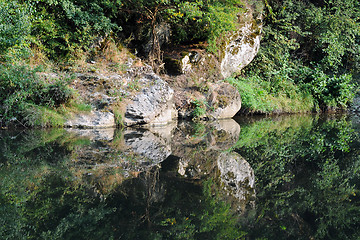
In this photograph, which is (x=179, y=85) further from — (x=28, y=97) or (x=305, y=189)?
(x=305, y=189)

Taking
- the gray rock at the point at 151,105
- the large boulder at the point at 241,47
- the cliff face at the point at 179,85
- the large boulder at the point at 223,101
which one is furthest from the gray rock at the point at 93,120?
the large boulder at the point at 241,47

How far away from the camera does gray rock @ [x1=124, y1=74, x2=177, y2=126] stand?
8.07 meters

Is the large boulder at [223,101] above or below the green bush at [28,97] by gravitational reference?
below

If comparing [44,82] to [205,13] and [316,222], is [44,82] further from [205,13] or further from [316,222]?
[316,222]

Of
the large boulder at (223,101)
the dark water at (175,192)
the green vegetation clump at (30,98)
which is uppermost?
the dark water at (175,192)

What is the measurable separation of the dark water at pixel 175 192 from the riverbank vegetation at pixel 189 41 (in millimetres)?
2799

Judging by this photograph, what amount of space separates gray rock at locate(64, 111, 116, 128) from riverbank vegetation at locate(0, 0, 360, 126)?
463mm

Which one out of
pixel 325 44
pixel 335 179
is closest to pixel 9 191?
pixel 335 179

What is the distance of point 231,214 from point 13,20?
22.7 ft

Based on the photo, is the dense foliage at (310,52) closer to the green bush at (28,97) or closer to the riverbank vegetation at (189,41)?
the riverbank vegetation at (189,41)

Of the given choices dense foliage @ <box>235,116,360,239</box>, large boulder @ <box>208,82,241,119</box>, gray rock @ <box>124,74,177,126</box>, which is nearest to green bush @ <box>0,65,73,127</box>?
gray rock @ <box>124,74,177,126</box>

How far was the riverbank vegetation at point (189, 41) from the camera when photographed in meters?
6.99

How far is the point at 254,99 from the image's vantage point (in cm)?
1175

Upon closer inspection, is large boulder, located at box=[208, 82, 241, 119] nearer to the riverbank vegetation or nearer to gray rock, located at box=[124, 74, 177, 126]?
the riverbank vegetation
